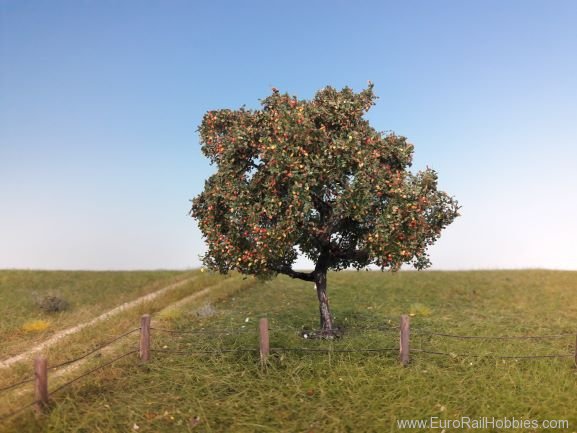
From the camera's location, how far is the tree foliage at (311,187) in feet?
56.6

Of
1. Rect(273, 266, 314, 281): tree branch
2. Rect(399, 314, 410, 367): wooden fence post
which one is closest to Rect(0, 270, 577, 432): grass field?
Rect(399, 314, 410, 367): wooden fence post

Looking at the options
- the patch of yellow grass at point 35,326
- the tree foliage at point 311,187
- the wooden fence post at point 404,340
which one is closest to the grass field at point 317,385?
the wooden fence post at point 404,340

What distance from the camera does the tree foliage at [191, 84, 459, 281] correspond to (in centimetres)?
1725

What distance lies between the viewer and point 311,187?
18016mm

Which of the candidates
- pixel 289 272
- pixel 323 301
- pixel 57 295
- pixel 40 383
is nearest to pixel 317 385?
pixel 323 301

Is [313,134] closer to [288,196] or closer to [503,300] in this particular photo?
[288,196]

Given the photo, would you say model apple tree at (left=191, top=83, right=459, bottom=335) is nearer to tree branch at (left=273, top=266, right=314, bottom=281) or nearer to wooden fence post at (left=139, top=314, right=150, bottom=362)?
tree branch at (left=273, top=266, right=314, bottom=281)

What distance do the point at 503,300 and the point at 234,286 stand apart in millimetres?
19533

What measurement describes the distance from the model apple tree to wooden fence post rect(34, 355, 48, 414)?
23.9ft

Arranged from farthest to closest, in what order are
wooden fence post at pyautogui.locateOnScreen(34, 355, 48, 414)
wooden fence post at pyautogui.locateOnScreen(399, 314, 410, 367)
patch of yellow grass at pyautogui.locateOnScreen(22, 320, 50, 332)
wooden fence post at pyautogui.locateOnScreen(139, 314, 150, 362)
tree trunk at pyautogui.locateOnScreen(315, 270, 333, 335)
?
patch of yellow grass at pyautogui.locateOnScreen(22, 320, 50, 332) → tree trunk at pyautogui.locateOnScreen(315, 270, 333, 335) → wooden fence post at pyautogui.locateOnScreen(139, 314, 150, 362) → wooden fence post at pyautogui.locateOnScreen(399, 314, 410, 367) → wooden fence post at pyautogui.locateOnScreen(34, 355, 48, 414)

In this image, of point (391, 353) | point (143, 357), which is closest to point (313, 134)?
point (391, 353)

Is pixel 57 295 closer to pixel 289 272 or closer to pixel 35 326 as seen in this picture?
pixel 35 326

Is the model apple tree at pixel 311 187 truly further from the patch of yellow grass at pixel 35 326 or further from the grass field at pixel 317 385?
the patch of yellow grass at pixel 35 326

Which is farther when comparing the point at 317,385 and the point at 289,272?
the point at 289,272
